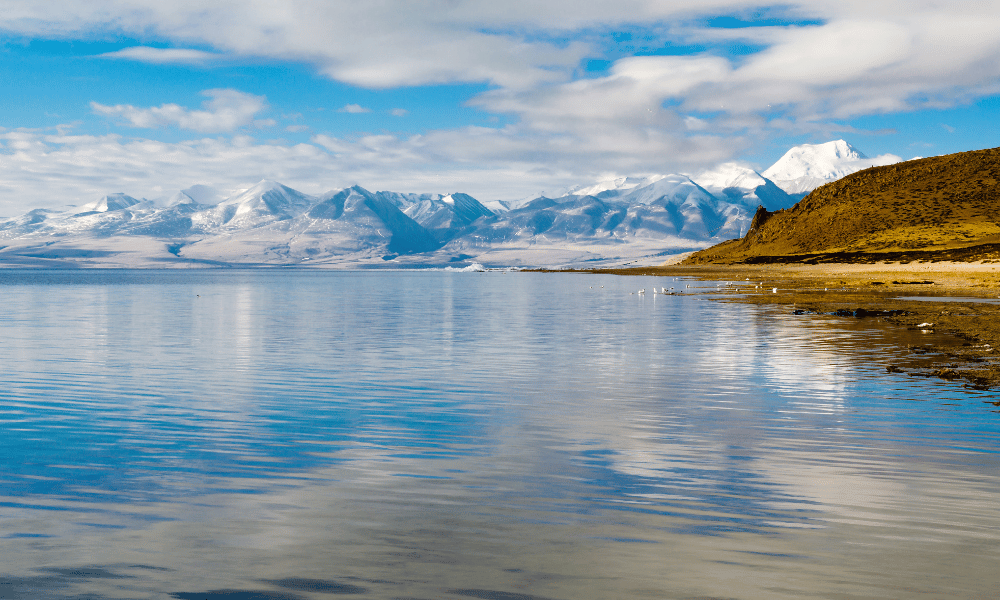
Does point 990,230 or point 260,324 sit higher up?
point 990,230

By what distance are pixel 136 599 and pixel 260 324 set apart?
48.1 meters

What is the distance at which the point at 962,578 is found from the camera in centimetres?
932

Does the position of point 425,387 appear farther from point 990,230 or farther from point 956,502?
point 990,230

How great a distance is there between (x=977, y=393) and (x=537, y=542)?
1673 cm

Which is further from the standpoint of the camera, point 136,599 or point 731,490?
point 731,490

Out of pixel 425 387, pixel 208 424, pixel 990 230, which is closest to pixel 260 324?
pixel 425 387

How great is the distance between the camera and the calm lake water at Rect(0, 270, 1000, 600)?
378 inches

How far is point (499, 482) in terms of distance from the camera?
1377cm

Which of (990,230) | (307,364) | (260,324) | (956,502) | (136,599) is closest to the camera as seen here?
(136,599)

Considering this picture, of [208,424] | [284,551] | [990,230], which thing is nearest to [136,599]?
[284,551]

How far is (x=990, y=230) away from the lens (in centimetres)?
19788

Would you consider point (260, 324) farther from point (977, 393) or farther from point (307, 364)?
point (977, 393)

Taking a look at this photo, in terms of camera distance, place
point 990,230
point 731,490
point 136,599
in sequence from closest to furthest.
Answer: point 136,599 < point 731,490 < point 990,230

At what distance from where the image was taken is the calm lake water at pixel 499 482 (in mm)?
9609
